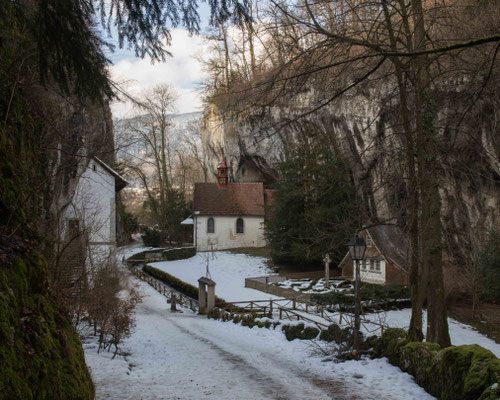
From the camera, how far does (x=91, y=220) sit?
18.2 meters

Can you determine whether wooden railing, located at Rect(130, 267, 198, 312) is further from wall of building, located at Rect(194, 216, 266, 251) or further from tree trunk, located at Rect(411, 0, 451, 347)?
tree trunk, located at Rect(411, 0, 451, 347)

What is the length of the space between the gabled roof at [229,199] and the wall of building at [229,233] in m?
0.68

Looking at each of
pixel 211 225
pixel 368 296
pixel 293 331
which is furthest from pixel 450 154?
pixel 211 225

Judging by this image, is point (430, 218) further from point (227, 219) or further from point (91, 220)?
point (227, 219)

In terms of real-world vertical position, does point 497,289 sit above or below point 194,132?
below

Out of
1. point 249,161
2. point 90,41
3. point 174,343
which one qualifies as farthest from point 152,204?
point 90,41

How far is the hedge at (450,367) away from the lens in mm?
→ 4898

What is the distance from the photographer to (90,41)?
515cm

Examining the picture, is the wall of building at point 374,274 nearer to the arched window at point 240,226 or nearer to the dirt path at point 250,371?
the dirt path at point 250,371

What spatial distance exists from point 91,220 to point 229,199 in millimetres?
26529

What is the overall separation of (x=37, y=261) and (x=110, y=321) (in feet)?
21.4

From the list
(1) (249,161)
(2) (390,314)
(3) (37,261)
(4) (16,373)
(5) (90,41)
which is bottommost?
(2) (390,314)

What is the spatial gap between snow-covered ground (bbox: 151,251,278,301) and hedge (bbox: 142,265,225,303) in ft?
2.35

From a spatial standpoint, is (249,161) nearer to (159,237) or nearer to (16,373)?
(159,237)
